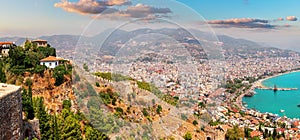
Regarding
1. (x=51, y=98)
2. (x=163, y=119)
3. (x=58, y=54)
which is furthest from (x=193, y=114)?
(x=58, y=54)

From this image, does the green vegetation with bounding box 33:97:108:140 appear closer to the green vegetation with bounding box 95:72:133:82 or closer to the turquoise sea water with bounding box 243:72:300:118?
the green vegetation with bounding box 95:72:133:82

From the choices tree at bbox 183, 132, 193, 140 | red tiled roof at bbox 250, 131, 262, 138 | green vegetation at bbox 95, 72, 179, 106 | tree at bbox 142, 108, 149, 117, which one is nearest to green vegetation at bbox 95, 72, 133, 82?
green vegetation at bbox 95, 72, 179, 106

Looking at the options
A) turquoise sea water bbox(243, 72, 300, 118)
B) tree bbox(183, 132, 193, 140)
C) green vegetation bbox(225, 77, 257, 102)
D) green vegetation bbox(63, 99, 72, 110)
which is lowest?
turquoise sea water bbox(243, 72, 300, 118)

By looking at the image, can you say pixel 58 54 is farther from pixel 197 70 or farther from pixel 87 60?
pixel 197 70

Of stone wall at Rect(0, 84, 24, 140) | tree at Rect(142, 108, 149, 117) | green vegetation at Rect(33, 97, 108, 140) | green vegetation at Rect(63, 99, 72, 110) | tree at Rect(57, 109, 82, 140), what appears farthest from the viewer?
green vegetation at Rect(63, 99, 72, 110)

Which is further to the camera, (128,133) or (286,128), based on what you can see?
(286,128)

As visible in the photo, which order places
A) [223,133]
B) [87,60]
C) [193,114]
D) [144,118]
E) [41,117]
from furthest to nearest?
[223,133], [193,114], [144,118], [87,60], [41,117]

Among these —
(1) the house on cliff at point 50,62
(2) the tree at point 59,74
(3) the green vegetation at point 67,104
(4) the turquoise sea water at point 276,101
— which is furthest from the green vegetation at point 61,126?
(4) the turquoise sea water at point 276,101

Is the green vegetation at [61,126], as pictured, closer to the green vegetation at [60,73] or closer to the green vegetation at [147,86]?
the green vegetation at [147,86]

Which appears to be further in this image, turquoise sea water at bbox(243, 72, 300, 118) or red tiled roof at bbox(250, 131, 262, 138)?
turquoise sea water at bbox(243, 72, 300, 118)
